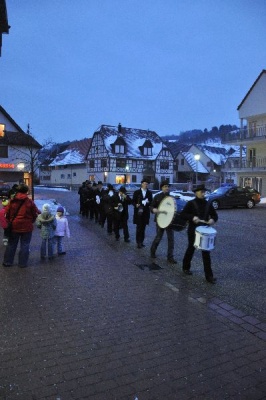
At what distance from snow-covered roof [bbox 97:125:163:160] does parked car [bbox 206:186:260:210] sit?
38.4 metres

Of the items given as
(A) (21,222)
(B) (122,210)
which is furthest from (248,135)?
(A) (21,222)

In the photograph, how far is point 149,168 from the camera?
6391 centimetres

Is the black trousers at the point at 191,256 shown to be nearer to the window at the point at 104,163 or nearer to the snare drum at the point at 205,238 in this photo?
the snare drum at the point at 205,238

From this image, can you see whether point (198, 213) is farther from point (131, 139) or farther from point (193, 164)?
point (193, 164)

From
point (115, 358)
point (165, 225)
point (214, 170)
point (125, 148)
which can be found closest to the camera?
point (115, 358)

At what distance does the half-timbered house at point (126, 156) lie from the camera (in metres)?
60.8

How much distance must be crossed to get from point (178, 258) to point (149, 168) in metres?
55.6

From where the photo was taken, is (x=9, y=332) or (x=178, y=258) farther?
(x=178, y=258)

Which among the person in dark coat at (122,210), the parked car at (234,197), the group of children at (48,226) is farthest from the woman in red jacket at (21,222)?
the parked car at (234,197)

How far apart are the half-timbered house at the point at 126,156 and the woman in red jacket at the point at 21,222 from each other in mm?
52732

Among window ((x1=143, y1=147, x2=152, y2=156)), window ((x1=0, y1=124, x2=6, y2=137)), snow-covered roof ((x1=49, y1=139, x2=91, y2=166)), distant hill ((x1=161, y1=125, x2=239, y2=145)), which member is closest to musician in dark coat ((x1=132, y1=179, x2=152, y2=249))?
window ((x1=0, y1=124, x2=6, y2=137))

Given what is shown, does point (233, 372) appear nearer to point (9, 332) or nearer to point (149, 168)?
point (9, 332)

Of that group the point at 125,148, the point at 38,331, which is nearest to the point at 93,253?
the point at 38,331

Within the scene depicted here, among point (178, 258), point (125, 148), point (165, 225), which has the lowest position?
point (178, 258)
